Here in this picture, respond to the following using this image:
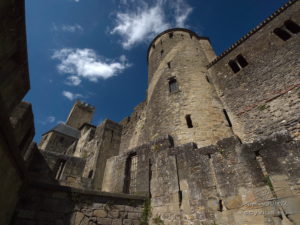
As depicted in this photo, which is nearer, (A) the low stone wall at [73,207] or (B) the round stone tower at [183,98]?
(A) the low stone wall at [73,207]

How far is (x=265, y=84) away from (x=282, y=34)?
2.80m

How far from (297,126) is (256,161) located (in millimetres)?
2608

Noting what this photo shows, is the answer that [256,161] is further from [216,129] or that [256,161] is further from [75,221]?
[75,221]

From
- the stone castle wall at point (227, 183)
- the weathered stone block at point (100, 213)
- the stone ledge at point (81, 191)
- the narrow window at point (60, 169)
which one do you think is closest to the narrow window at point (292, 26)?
the stone castle wall at point (227, 183)

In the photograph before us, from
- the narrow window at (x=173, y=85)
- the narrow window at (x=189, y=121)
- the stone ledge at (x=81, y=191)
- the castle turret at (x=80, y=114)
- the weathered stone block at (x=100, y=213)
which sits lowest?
the weathered stone block at (x=100, y=213)

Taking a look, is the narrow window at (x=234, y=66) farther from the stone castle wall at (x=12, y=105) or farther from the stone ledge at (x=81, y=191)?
the stone castle wall at (x=12, y=105)

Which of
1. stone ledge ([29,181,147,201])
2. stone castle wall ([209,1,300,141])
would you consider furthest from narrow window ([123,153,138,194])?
stone castle wall ([209,1,300,141])

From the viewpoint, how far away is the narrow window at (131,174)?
6.62 meters

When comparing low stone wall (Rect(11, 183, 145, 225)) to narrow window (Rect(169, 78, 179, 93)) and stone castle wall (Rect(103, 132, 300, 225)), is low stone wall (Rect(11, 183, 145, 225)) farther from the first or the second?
narrow window (Rect(169, 78, 179, 93))

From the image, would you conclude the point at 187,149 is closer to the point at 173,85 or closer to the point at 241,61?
the point at 173,85

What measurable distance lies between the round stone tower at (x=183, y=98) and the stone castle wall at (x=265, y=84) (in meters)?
0.69

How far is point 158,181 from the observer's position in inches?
233

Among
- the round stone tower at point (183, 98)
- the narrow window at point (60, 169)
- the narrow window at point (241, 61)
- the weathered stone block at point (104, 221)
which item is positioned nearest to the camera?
the weathered stone block at point (104, 221)

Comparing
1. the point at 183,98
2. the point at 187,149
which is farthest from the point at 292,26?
the point at 187,149
